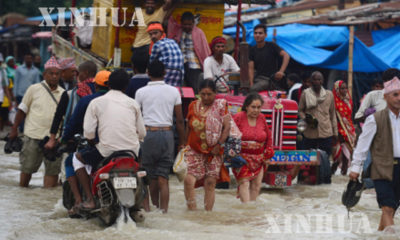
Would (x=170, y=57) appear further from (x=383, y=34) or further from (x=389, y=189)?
(x=383, y=34)

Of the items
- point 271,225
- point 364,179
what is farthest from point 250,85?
point 364,179

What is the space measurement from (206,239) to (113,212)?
3.37 ft

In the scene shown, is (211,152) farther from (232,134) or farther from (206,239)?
(206,239)

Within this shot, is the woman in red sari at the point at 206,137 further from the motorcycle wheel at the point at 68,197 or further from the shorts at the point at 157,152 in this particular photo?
the motorcycle wheel at the point at 68,197

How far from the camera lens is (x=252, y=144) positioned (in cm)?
862

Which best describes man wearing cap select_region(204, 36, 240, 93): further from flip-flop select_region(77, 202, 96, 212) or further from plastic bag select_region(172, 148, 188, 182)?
flip-flop select_region(77, 202, 96, 212)

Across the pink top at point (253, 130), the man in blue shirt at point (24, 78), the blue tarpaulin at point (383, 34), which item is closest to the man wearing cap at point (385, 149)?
the pink top at point (253, 130)

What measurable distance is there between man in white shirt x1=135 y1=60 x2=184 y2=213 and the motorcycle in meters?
0.76

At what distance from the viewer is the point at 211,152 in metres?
7.94

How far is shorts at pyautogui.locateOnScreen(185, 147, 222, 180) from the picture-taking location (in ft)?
26.1

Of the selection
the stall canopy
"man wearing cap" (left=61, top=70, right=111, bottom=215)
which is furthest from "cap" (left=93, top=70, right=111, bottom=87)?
the stall canopy

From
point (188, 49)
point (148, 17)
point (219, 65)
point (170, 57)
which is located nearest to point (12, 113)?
point (148, 17)

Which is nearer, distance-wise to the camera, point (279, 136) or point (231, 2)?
point (279, 136)

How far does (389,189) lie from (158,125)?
276 cm
